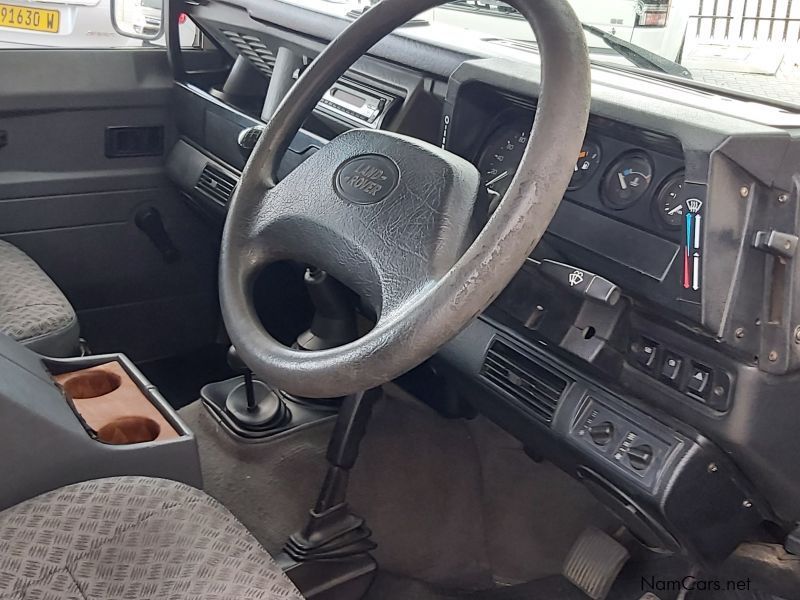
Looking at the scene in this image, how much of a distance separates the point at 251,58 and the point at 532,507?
116 cm

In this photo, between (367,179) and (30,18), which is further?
(30,18)

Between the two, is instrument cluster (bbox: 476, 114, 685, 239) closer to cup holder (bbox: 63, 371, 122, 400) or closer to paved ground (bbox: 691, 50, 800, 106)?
paved ground (bbox: 691, 50, 800, 106)

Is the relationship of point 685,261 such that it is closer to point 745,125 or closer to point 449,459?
point 745,125

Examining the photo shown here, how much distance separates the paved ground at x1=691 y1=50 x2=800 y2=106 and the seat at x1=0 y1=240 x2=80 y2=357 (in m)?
1.15

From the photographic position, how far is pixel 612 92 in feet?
3.64

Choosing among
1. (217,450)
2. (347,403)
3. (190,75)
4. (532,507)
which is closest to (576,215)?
(347,403)

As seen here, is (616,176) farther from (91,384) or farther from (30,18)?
(30,18)

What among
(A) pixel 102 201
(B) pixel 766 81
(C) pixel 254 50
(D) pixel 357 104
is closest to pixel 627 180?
(B) pixel 766 81

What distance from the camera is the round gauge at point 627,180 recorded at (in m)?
1.11

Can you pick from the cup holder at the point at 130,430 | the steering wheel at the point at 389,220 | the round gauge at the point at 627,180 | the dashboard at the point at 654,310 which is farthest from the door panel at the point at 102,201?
the round gauge at the point at 627,180

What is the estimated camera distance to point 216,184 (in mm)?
1978

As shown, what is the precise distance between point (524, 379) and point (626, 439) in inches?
7.4

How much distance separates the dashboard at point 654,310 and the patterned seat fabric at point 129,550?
0.44 metres

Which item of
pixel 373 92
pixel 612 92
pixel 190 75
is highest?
pixel 612 92
